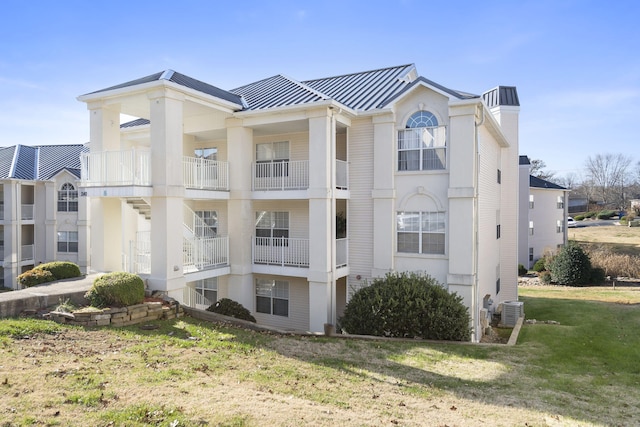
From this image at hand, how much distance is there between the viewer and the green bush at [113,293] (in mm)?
12742

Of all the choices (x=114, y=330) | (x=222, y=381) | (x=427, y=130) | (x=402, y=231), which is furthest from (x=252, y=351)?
(x=427, y=130)

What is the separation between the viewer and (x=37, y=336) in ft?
34.2

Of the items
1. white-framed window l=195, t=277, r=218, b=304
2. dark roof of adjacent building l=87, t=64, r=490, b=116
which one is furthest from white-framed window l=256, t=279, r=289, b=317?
dark roof of adjacent building l=87, t=64, r=490, b=116

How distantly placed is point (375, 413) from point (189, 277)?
9784 mm

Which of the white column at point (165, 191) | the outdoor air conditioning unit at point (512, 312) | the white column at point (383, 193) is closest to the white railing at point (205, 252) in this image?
the white column at point (165, 191)

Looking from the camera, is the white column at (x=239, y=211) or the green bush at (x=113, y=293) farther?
the white column at (x=239, y=211)

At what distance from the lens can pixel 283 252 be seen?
1711cm

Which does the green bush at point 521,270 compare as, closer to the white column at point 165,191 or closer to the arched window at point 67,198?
the white column at point 165,191

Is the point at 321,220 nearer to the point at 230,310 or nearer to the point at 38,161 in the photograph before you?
the point at 230,310

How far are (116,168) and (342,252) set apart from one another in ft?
28.3

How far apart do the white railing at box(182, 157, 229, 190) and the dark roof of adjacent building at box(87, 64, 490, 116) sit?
2.45 meters

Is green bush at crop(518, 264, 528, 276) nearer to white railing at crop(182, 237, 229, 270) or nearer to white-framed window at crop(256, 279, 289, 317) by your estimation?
white-framed window at crop(256, 279, 289, 317)

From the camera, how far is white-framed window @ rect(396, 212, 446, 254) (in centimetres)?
1628

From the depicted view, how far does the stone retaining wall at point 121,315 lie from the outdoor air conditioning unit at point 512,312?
1360cm
